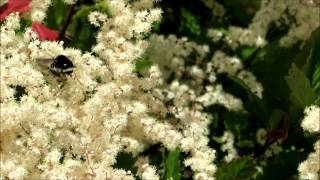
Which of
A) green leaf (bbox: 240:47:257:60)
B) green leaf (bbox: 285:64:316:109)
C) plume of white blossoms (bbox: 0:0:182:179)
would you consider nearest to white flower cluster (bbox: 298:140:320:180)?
green leaf (bbox: 285:64:316:109)

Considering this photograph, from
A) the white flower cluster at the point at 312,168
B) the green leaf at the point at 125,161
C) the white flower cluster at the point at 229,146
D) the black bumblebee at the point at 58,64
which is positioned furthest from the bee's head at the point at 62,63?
the white flower cluster at the point at 229,146

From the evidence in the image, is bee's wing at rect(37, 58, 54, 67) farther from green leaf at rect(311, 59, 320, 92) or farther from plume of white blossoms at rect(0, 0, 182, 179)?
green leaf at rect(311, 59, 320, 92)

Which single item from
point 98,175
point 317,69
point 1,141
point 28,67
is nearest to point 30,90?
point 28,67

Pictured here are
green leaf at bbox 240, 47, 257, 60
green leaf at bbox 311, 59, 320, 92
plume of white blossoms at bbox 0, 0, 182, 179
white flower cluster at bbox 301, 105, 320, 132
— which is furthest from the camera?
green leaf at bbox 240, 47, 257, 60

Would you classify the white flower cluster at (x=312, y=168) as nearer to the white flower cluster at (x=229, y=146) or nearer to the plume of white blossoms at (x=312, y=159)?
the plume of white blossoms at (x=312, y=159)

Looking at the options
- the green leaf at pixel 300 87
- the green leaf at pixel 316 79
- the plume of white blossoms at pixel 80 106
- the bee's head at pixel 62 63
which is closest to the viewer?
the plume of white blossoms at pixel 80 106

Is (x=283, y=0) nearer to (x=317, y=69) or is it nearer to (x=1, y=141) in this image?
(x=317, y=69)

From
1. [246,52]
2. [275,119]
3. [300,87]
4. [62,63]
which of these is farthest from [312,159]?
[246,52]
